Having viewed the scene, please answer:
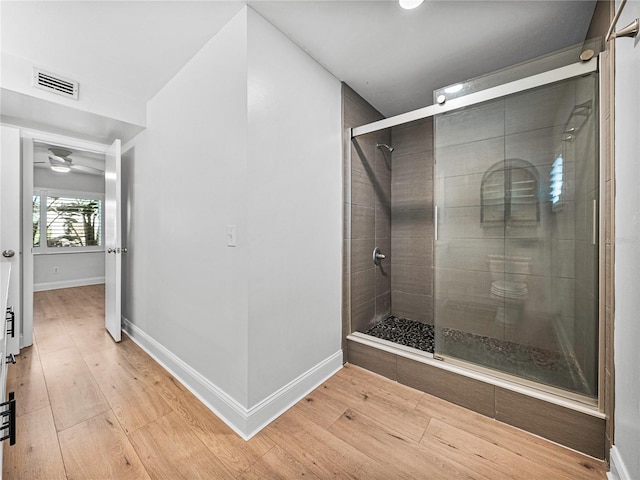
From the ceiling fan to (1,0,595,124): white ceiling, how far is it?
2436mm

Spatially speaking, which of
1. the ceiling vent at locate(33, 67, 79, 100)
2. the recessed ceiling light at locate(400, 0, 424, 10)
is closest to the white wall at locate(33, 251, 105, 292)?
the ceiling vent at locate(33, 67, 79, 100)

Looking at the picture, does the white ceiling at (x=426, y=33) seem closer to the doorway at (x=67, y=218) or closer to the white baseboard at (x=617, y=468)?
A: the white baseboard at (x=617, y=468)

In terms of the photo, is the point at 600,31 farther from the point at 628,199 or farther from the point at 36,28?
the point at 36,28

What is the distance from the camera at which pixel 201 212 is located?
176 cm

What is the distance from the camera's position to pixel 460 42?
1736 millimetres

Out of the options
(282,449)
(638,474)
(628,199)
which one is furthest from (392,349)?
(628,199)

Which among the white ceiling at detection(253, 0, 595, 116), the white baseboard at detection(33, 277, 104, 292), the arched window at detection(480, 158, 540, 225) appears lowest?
the white baseboard at detection(33, 277, 104, 292)

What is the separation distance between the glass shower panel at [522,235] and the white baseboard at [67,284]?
6.64 meters

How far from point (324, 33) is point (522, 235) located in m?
1.83

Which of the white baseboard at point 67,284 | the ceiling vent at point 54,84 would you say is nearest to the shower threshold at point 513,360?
the ceiling vent at point 54,84

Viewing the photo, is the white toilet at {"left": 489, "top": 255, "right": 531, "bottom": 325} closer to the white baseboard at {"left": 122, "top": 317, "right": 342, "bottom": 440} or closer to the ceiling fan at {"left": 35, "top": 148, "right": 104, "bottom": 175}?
the white baseboard at {"left": 122, "top": 317, "right": 342, "bottom": 440}

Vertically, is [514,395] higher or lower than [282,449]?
higher

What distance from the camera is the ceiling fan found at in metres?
3.74

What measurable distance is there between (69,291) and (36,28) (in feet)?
15.9
